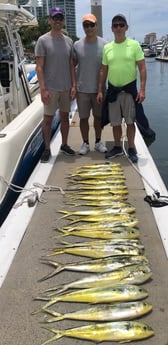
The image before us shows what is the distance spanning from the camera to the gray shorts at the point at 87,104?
5.60m

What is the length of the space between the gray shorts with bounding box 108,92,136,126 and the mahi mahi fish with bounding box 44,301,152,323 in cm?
313

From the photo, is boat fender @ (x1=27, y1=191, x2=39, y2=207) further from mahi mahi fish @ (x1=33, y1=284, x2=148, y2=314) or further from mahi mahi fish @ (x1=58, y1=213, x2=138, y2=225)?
mahi mahi fish @ (x1=33, y1=284, x2=148, y2=314)

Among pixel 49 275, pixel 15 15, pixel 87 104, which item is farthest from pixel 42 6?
pixel 49 275

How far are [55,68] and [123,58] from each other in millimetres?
802

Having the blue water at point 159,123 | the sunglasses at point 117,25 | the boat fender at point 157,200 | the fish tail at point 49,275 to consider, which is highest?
the sunglasses at point 117,25

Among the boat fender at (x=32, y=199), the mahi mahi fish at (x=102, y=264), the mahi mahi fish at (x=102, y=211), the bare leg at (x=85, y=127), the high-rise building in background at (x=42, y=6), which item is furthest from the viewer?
the high-rise building in background at (x=42, y=6)

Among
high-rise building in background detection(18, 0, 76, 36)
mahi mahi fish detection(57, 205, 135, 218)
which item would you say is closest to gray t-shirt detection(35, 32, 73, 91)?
mahi mahi fish detection(57, 205, 135, 218)

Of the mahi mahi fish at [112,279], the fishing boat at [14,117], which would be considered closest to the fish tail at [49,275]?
the mahi mahi fish at [112,279]

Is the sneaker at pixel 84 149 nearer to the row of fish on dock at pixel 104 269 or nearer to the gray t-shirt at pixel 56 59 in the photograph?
the gray t-shirt at pixel 56 59

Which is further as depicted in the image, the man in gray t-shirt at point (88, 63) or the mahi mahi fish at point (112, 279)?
the man in gray t-shirt at point (88, 63)

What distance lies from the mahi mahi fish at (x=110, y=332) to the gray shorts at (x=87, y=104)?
3585 mm

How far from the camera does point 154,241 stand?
3441mm

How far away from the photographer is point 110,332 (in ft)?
7.92

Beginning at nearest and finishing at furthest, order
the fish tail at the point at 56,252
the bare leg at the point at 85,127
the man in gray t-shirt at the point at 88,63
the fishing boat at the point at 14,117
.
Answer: the fish tail at the point at 56,252
the fishing boat at the point at 14,117
the man in gray t-shirt at the point at 88,63
the bare leg at the point at 85,127
